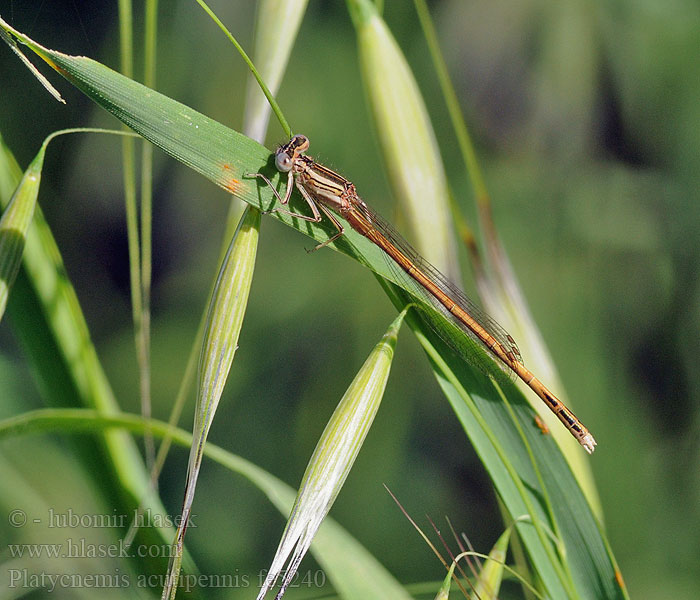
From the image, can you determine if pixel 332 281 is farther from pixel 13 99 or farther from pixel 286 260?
pixel 13 99

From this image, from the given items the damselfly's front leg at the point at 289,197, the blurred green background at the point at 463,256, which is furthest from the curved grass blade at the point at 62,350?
the blurred green background at the point at 463,256

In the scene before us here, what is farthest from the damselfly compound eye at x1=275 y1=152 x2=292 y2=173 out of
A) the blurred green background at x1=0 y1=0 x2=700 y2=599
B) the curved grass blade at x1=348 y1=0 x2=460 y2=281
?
the blurred green background at x1=0 y1=0 x2=700 y2=599

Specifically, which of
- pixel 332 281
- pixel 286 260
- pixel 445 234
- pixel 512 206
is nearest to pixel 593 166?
pixel 512 206

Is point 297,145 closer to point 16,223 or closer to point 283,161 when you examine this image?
point 283,161

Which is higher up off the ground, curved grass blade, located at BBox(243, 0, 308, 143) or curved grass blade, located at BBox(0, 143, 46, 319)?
curved grass blade, located at BBox(243, 0, 308, 143)

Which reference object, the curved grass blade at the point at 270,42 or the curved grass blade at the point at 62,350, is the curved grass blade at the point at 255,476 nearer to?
the curved grass blade at the point at 62,350

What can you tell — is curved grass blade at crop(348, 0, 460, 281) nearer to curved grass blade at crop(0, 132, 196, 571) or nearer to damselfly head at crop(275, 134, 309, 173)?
damselfly head at crop(275, 134, 309, 173)
